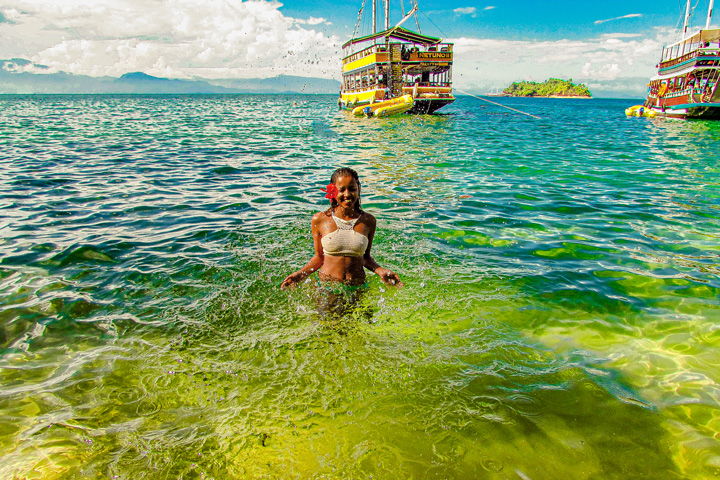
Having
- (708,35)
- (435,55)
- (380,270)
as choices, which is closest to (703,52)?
(708,35)

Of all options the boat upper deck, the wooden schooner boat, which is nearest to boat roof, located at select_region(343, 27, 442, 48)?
the wooden schooner boat

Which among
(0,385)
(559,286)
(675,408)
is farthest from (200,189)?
(675,408)

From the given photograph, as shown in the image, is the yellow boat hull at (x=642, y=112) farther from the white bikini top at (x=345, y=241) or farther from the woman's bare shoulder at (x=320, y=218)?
the woman's bare shoulder at (x=320, y=218)

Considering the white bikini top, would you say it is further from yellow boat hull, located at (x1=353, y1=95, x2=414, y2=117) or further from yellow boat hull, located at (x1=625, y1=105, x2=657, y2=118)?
yellow boat hull, located at (x1=625, y1=105, x2=657, y2=118)

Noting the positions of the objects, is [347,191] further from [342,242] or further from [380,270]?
[380,270]

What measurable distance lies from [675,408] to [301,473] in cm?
317

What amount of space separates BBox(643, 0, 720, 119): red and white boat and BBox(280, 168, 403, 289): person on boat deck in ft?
149

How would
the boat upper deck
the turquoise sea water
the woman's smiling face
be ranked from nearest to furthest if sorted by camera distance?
1. the turquoise sea water
2. the woman's smiling face
3. the boat upper deck

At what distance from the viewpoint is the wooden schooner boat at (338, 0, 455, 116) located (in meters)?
41.0

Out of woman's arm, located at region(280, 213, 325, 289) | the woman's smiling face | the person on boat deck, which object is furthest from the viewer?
woman's arm, located at region(280, 213, 325, 289)

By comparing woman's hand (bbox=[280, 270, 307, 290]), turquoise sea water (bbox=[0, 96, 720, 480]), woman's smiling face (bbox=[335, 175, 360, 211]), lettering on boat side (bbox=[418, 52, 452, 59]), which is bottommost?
turquoise sea water (bbox=[0, 96, 720, 480])

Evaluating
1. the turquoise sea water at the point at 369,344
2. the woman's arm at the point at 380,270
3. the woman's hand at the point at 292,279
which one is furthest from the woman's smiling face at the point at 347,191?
the turquoise sea water at the point at 369,344

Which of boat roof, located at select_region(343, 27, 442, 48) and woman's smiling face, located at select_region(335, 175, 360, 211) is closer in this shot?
woman's smiling face, located at select_region(335, 175, 360, 211)

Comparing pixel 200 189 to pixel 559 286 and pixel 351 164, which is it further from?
pixel 559 286
